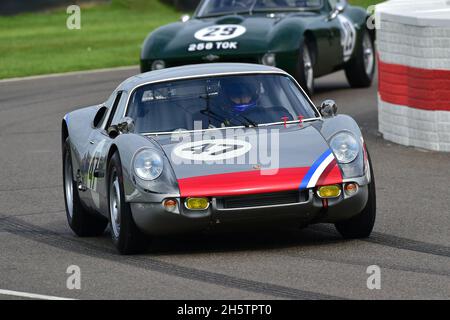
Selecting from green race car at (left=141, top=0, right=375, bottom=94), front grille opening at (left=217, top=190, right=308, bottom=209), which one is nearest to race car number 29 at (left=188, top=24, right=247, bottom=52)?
green race car at (left=141, top=0, right=375, bottom=94)

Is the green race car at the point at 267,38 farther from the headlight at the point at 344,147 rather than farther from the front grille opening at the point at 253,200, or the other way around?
the front grille opening at the point at 253,200

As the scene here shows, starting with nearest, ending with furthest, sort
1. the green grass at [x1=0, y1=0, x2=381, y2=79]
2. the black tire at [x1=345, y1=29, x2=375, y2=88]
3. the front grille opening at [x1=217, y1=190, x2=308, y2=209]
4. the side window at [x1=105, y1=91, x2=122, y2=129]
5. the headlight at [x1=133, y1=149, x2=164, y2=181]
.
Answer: the front grille opening at [x1=217, y1=190, x2=308, y2=209] < the headlight at [x1=133, y1=149, x2=164, y2=181] < the side window at [x1=105, y1=91, x2=122, y2=129] < the black tire at [x1=345, y1=29, x2=375, y2=88] < the green grass at [x1=0, y1=0, x2=381, y2=79]

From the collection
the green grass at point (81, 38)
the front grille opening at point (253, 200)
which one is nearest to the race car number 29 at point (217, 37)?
the green grass at point (81, 38)

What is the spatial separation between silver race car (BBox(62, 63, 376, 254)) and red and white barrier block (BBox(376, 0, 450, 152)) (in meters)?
4.05

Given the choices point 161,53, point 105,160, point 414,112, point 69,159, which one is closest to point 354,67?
point 161,53

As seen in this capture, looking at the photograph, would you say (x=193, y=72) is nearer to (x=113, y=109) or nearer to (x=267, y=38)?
(x=113, y=109)

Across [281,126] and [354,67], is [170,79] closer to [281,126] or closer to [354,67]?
[281,126]

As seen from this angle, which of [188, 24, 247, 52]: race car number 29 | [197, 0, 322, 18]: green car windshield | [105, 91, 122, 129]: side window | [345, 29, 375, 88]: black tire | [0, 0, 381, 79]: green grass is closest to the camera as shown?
[105, 91, 122, 129]: side window

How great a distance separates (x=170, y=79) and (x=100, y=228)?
127 centimetres

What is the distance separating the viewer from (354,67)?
20375mm

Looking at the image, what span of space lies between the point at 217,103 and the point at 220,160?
990 mm

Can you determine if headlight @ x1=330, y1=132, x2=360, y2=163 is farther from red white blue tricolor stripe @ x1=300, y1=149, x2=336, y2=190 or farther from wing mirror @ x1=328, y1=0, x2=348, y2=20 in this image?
wing mirror @ x1=328, y1=0, x2=348, y2=20

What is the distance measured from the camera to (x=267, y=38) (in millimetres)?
17469

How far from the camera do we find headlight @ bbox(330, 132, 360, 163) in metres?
9.09
